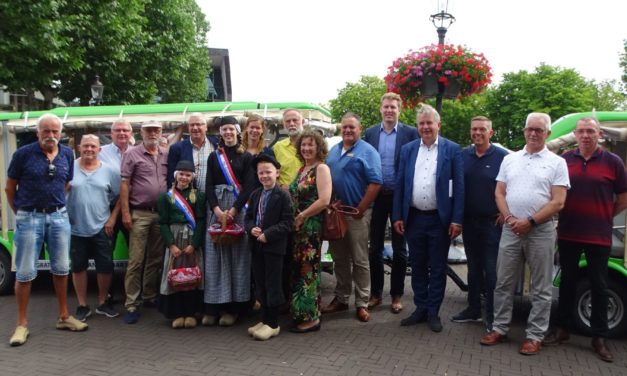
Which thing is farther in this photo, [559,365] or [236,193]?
[236,193]

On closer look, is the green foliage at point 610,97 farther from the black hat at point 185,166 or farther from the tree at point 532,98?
the black hat at point 185,166

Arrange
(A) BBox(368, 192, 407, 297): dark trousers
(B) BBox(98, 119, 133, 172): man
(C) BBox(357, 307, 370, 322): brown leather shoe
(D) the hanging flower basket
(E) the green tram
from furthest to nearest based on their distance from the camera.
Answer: (D) the hanging flower basket
(E) the green tram
(B) BBox(98, 119, 133, 172): man
(A) BBox(368, 192, 407, 297): dark trousers
(C) BBox(357, 307, 370, 322): brown leather shoe

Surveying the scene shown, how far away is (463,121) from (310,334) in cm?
3026

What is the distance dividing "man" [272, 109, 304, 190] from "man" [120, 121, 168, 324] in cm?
132

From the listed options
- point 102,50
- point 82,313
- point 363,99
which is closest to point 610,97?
point 363,99

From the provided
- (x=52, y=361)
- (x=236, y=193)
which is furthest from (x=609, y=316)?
(x=52, y=361)

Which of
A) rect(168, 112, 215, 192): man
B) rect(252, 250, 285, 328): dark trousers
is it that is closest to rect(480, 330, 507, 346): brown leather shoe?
rect(252, 250, 285, 328): dark trousers

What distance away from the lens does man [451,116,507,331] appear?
5059mm

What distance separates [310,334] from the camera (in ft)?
16.8

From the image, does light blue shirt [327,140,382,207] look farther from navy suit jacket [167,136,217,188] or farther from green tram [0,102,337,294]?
navy suit jacket [167,136,217,188]

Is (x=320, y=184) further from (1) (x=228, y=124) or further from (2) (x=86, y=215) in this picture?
(2) (x=86, y=215)

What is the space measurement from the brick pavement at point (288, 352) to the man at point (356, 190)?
48cm

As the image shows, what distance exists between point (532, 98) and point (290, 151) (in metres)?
23.4

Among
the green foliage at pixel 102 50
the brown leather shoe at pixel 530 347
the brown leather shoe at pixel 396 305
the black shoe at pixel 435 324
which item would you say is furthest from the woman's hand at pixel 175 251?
the green foliage at pixel 102 50
